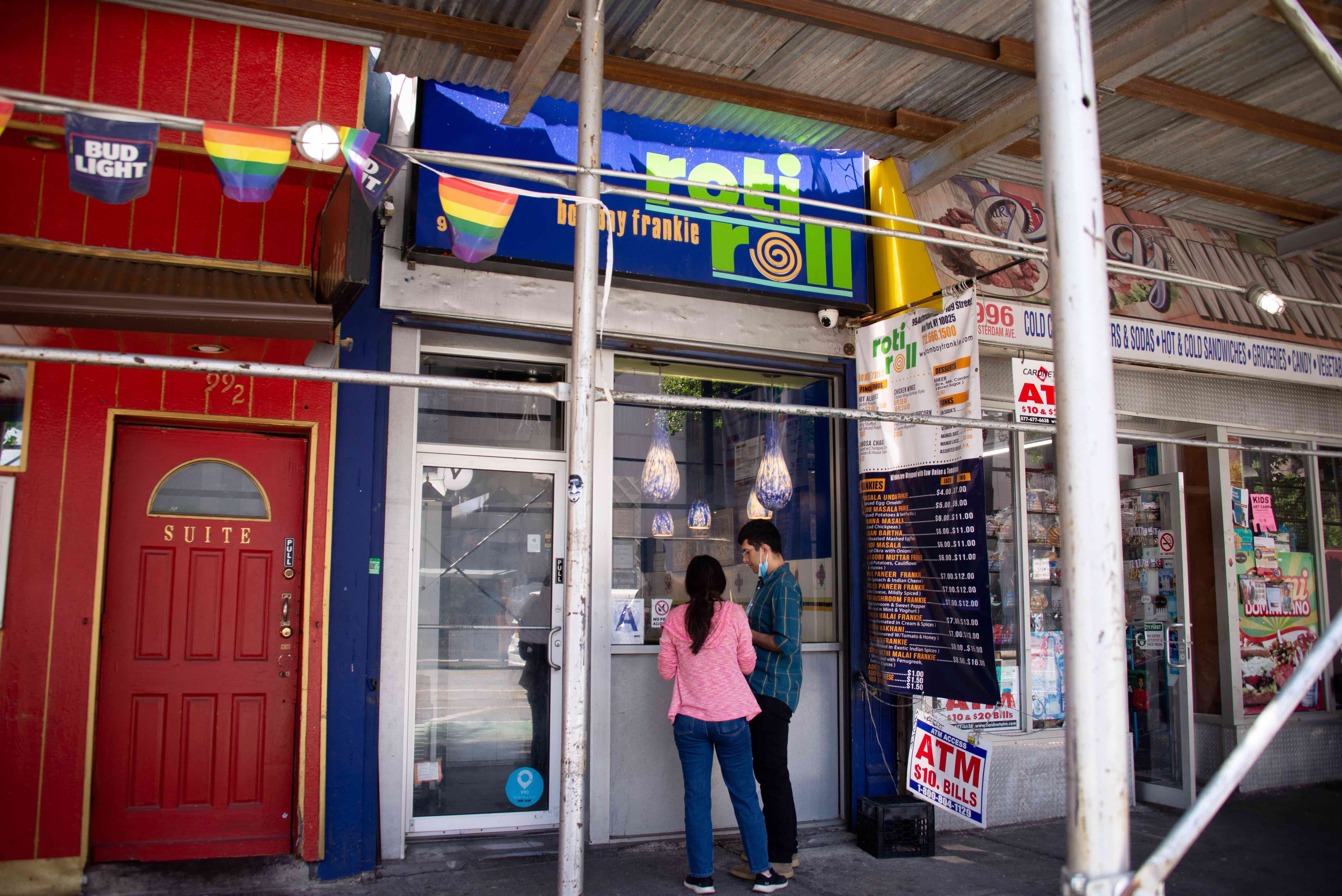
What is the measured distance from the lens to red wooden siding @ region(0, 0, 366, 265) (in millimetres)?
4684

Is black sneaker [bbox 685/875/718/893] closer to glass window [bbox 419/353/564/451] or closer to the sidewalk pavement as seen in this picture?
the sidewalk pavement

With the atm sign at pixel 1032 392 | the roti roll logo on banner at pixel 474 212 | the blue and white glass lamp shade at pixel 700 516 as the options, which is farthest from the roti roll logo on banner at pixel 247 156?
the atm sign at pixel 1032 392

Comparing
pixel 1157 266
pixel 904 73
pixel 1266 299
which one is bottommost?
pixel 1266 299

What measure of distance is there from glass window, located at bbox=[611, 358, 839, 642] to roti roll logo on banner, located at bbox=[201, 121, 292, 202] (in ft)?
9.88

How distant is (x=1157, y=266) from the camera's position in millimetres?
7805

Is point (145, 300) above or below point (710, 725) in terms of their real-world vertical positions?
above

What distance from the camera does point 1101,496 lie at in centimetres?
236

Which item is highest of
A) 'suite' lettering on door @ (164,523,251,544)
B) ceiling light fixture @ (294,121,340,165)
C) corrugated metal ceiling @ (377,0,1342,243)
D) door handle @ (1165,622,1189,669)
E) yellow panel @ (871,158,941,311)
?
corrugated metal ceiling @ (377,0,1342,243)

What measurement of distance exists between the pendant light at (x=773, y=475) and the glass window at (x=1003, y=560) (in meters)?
1.58

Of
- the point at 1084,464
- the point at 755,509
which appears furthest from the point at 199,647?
the point at 1084,464

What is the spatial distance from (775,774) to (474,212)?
3583 millimetres

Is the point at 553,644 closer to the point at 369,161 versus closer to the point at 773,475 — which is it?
the point at 773,475

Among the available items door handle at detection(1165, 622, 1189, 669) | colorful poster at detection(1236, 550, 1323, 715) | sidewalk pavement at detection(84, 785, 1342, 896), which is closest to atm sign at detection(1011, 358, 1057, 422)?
door handle at detection(1165, 622, 1189, 669)

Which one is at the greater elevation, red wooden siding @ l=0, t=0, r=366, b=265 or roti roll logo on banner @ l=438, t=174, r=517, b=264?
red wooden siding @ l=0, t=0, r=366, b=265
